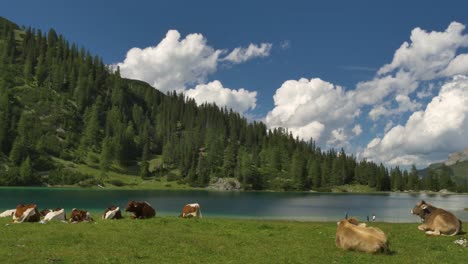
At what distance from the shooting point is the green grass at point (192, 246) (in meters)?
16.8

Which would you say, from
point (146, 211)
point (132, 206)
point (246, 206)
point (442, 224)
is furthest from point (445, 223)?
point (246, 206)

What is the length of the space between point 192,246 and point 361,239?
7.95m

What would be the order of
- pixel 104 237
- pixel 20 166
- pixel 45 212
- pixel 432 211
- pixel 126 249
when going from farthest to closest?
pixel 20 166 < pixel 45 212 < pixel 432 211 < pixel 104 237 < pixel 126 249

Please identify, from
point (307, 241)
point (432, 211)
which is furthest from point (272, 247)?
point (432, 211)

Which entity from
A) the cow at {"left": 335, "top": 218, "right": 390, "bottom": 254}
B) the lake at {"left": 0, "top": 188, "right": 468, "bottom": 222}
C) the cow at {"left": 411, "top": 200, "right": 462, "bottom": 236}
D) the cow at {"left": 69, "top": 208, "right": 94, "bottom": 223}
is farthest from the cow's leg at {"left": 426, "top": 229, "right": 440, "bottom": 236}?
the lake at {"left": 0, "top": 188, "right": 468, "bottom": 222}

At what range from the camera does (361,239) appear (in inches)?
745

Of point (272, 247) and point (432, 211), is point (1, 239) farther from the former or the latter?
point (432, 211)

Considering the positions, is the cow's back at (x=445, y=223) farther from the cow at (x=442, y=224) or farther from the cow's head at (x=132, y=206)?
the cow's head at (x=132, y=206)

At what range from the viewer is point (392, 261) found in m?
17.0

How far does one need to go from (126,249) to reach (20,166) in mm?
205964

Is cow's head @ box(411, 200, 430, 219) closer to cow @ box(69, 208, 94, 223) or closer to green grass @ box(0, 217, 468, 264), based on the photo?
green grass @ box(0, 217, 468, 264)

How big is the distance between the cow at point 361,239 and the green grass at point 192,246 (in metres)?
0.50

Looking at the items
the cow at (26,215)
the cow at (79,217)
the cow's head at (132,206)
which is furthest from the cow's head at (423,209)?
the cow at (26,215)

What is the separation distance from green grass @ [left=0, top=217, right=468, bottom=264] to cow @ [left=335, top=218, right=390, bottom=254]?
50 cm
